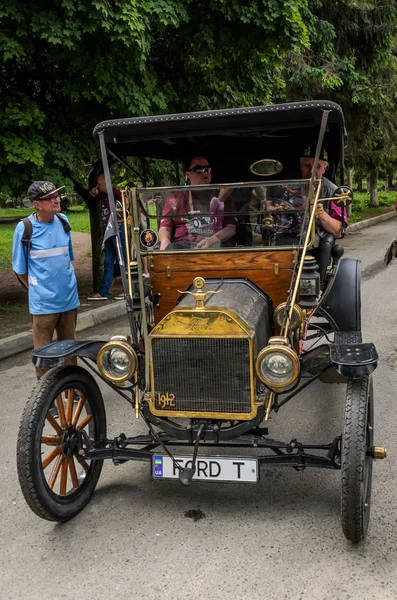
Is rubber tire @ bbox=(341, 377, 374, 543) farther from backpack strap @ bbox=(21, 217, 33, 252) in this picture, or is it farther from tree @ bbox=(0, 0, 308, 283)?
tree @ bbox=(0, 0, 308, 283)

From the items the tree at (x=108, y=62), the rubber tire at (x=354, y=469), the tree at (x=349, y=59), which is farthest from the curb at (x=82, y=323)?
the tree at (x=349, y=59)

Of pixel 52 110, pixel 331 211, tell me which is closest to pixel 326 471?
pixel 331 211

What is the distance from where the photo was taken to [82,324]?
8234 millimetres

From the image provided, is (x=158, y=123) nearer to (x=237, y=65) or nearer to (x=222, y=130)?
(x=222, y=130)

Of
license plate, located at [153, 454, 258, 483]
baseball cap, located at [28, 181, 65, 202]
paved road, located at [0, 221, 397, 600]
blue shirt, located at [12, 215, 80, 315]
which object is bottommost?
paved road, located at [0, 221, 397, 600]

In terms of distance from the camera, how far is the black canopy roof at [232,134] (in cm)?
376

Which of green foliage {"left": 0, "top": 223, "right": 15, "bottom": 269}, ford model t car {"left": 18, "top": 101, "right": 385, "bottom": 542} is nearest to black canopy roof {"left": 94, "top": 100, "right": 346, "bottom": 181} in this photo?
ford model t car {"left": 18, "top": 101, "right": 385, "bottom": 542}

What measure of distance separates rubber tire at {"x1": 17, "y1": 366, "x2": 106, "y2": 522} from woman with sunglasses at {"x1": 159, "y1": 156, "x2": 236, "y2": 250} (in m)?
1.16

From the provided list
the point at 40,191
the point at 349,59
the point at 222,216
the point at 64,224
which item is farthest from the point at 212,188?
the point at 349,59

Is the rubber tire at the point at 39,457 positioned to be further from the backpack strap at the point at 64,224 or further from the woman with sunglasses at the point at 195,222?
the backpack strap at the point at 64,224

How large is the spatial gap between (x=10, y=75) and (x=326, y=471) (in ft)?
23.0

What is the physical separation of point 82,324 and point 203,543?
17.7ft

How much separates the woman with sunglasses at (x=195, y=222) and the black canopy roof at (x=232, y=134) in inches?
17.3

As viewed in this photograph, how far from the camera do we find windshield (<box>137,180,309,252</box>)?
4020 millimetres
